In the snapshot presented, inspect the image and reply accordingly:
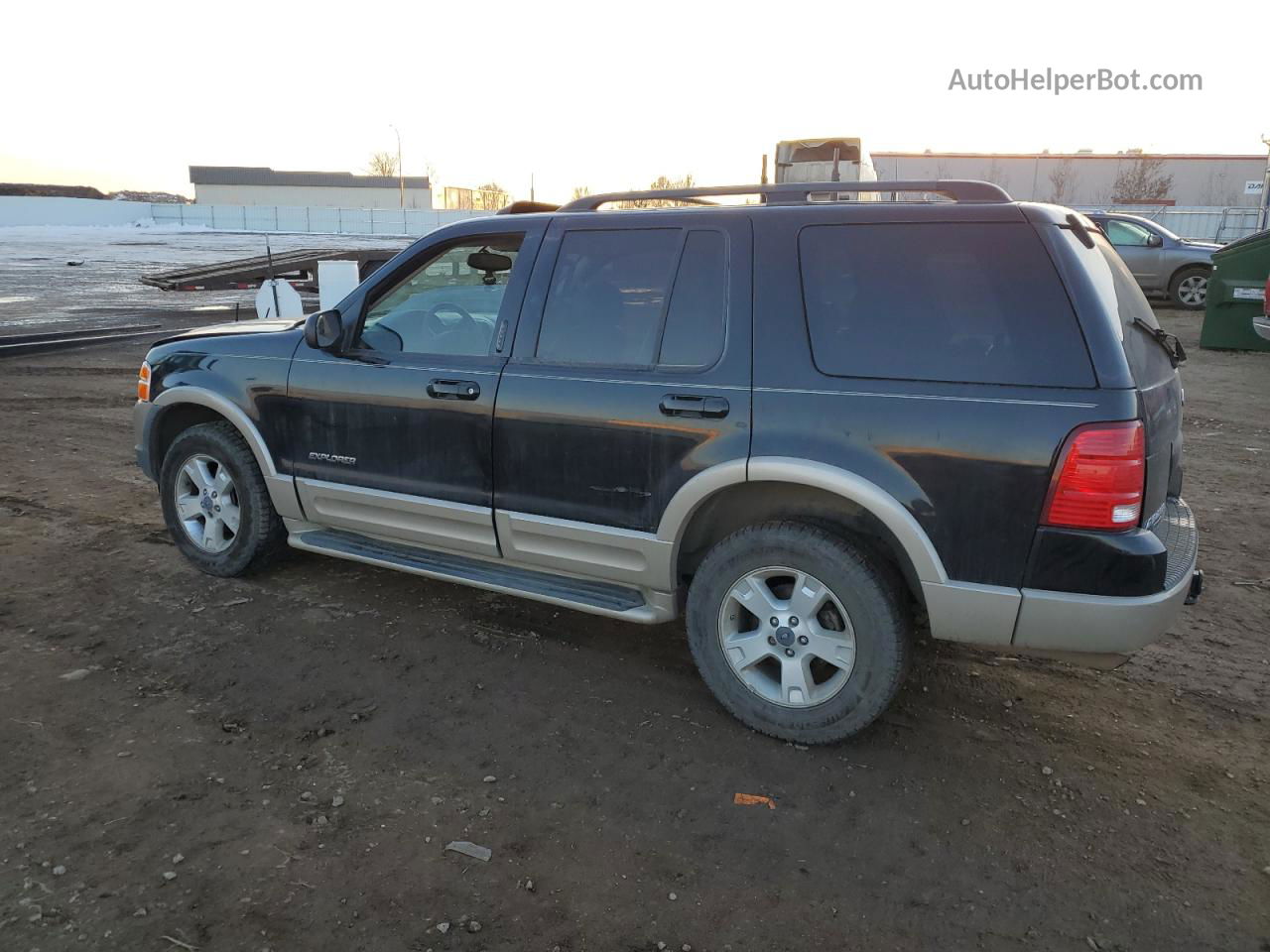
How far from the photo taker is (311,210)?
6044 centimetres

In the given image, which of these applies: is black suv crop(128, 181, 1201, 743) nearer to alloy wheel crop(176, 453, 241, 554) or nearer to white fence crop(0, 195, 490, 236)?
alloy wheel crop(176, 453, 241, 554)

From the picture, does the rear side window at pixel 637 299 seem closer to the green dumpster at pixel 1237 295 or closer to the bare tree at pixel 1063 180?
the green dumpster at pixel 1237 295

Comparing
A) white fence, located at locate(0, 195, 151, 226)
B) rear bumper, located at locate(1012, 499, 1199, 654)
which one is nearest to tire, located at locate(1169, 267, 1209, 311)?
rear bumper, located at locate(1012, 499, 1199, 654)

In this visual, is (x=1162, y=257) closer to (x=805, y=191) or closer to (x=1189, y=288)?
(x=1189, y=288)

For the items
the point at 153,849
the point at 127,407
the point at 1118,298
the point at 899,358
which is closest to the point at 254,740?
the point at 153,849

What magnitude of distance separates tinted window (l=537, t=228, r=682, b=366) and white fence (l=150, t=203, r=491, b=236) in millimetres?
53064

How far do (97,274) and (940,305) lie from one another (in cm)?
3094

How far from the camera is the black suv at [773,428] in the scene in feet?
9.76

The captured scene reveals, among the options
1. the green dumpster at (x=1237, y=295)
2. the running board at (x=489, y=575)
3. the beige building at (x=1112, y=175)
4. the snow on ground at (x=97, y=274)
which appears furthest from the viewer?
the beige building at (x=1112, y=175)

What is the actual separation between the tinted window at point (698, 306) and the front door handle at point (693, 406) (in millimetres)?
145

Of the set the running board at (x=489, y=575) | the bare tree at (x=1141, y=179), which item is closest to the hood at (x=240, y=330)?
the running board at (x=489, y=575)

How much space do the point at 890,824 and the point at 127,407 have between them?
358 inches

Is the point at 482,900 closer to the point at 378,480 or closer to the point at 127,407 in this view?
the point at 378,480

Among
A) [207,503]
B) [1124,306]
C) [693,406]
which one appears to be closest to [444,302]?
[693,406]
